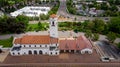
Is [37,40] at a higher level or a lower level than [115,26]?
higher

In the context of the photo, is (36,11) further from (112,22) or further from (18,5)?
(112,22)

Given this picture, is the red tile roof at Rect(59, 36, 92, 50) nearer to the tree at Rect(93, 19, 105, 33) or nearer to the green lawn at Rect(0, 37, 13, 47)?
the green lawn at Rect(0, 37, 13, 47)

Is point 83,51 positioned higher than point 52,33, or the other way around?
point 52,33

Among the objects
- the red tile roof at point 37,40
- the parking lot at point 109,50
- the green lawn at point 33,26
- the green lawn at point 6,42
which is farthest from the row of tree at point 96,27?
the green lawn at point 6,42

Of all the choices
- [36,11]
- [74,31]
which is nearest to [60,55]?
[74,31]

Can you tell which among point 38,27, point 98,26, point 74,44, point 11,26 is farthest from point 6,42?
point 98,26

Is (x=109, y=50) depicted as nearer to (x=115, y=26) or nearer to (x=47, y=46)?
(x=115, y=26)

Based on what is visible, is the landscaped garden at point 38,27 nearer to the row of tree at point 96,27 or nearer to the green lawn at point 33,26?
the green lawn at point 33,26

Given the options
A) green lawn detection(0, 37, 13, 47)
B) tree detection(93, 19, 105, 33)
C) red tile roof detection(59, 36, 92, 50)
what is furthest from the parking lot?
green lawn detection(0, 37, 13, 47)
